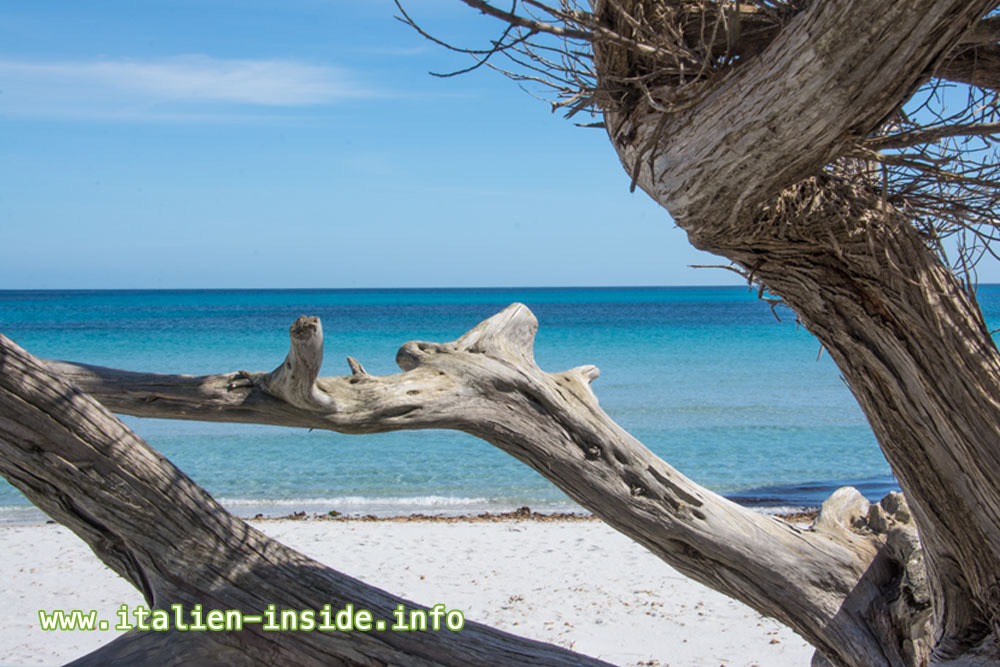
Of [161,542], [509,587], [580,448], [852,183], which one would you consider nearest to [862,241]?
[852,183]

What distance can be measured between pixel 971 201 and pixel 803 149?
78 centimetres

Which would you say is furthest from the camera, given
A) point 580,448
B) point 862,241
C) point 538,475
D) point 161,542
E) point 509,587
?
point 538,475

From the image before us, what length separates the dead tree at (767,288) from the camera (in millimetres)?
1683

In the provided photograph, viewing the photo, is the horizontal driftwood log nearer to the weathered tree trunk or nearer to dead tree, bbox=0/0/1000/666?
dead tree, bbox=0/0/1000/666

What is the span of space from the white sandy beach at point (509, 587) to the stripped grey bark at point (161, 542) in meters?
3.24

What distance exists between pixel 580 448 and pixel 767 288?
92 cm

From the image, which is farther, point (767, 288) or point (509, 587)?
point (509, 587)

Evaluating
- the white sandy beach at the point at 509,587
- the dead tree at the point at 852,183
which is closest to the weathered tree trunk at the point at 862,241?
the dead tree at the point at 852,183

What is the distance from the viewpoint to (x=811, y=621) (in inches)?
119

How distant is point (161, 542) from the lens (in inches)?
80.5

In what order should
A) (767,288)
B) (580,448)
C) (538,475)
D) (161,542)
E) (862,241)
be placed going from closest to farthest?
1. (161,542)
2. (862,241)
3. (767,288)
4. (580,448)
5. (538,475)

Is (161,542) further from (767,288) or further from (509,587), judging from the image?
(509,587)

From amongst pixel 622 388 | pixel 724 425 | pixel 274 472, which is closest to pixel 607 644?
pixel 274 472

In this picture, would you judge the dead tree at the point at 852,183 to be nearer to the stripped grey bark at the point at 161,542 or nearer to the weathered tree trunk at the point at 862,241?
the weathered tree trunk at the point at 862,241
